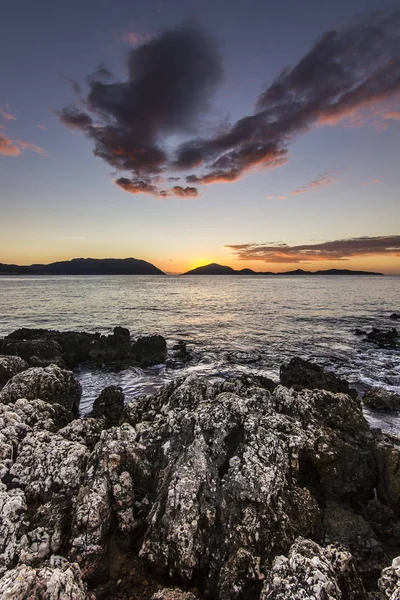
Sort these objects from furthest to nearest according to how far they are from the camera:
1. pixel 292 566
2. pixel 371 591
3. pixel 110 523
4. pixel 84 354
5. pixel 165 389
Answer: pixel 84 354
pixel 165 389
pixel 110 523
pixel 371 591
pixel 292 566

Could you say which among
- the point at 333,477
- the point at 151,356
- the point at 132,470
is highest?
the point at 132,470

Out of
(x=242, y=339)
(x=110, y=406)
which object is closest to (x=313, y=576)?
(x=110, y=406)

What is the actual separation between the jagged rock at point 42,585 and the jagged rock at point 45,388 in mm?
5912

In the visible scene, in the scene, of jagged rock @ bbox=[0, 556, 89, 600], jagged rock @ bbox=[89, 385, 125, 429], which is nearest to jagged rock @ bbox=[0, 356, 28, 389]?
jagged rock @ bbox=[89, 385, 125, 429]

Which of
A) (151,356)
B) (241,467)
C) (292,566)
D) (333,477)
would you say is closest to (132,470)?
(241,467)

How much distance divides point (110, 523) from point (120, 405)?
636cm

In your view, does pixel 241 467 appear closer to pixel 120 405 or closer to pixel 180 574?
pixel 180 574

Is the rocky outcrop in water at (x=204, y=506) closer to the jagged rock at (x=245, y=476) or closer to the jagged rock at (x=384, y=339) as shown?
the jagged rock at (x=245, y=476)

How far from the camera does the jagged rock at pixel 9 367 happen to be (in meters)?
13.1

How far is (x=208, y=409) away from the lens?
7309 millimetres

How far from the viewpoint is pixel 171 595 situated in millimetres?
4324

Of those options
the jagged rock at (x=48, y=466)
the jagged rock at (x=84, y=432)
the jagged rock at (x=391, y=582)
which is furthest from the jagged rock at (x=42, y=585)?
the jagged rock at (x=391, y=582)

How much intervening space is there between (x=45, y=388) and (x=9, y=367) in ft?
14.9

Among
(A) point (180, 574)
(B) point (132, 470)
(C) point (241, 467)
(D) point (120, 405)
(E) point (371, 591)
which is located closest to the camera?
(E) point (371, 591)
